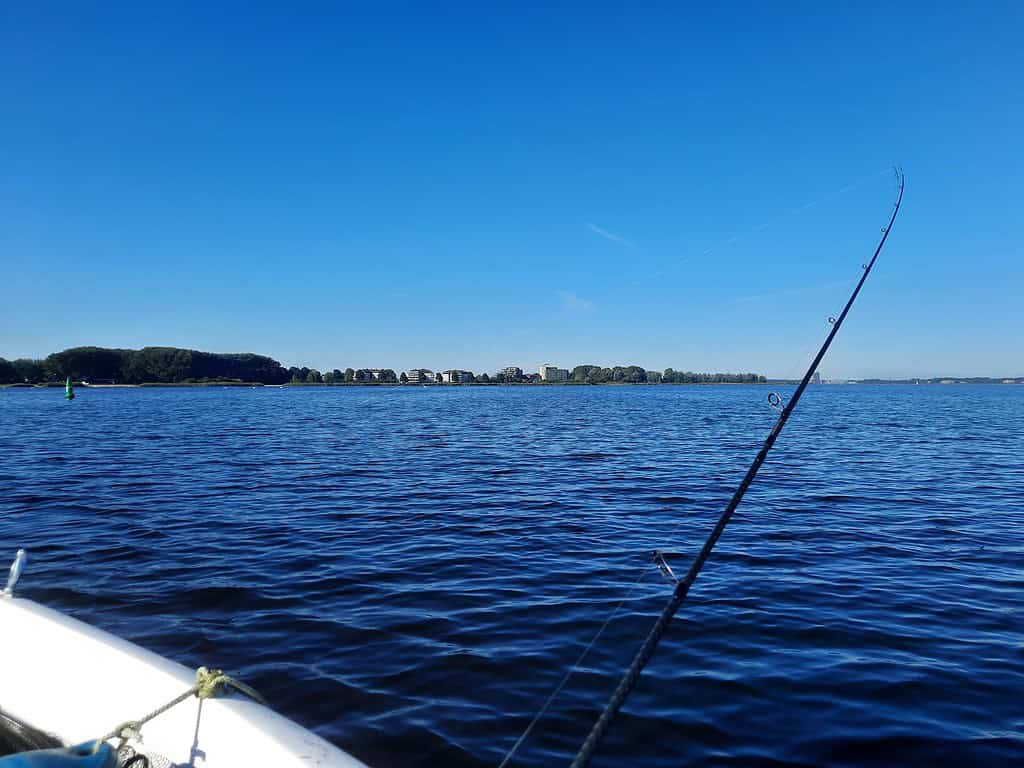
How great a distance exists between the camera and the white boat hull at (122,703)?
3.11 metres

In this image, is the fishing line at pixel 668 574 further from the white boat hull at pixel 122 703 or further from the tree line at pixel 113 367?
the tree line at pixel 113 367

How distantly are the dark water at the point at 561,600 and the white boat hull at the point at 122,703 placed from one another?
4.84ft

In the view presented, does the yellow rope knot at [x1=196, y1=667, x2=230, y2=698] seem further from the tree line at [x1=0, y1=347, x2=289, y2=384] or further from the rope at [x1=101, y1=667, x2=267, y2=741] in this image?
the tree line at [x1=0, y1=347, x2=289, y2=384]

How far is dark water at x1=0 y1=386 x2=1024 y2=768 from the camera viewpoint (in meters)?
4.84

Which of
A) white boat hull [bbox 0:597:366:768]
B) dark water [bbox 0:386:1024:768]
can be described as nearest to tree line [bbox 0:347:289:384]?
dark water [bbox 0:386:1024:768]

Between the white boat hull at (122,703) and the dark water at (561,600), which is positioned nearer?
the white boat hull at (122,703)

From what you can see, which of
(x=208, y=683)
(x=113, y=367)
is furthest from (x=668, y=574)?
(x=113, y=367)

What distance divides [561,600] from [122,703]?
16.1 ft

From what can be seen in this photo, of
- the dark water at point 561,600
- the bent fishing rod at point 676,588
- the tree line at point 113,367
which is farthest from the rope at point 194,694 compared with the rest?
the tree line at point 113,367

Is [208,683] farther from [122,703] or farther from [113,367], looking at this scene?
[113,367]

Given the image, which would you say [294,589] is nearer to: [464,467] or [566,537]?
[566,537]

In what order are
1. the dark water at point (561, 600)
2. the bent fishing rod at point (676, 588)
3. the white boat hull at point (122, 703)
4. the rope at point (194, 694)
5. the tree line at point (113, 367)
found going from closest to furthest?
the bent fishing rod at point (676, 588), the white boat hull at point (122, 703), the rope at point (194, 694), the dark water at point (561, 600), the tree line at point (113, 367)

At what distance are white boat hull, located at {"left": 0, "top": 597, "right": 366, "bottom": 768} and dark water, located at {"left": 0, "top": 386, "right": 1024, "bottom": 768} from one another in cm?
148

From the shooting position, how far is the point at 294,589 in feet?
26.1
